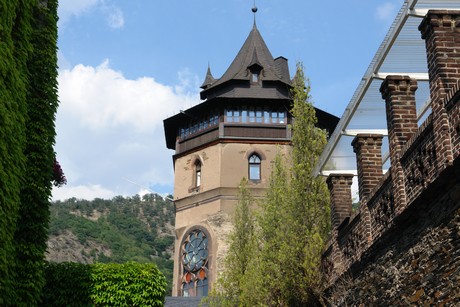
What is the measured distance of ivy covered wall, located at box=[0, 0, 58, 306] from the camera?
417 inches

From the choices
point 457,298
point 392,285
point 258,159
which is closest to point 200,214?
point 258,159

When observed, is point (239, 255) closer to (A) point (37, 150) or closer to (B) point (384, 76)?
(A) point (37, 150)

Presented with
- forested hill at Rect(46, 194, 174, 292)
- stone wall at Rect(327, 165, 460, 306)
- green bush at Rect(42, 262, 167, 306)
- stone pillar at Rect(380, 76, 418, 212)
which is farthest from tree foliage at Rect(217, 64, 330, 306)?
forested hill at Rect(46, 194, 174, 292)

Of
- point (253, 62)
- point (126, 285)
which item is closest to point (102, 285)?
point (126, 285)

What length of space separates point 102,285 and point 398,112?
7.94 meters

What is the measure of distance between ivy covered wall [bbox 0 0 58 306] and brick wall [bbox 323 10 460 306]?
226 inches

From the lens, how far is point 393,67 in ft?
38.9

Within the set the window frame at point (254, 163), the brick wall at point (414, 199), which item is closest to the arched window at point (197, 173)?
the window frame at point (254, 163)

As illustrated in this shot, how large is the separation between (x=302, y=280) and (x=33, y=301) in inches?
246

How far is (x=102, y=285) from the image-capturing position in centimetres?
1558

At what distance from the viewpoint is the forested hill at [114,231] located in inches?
3142

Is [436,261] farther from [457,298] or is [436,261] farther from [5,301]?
[5,301]

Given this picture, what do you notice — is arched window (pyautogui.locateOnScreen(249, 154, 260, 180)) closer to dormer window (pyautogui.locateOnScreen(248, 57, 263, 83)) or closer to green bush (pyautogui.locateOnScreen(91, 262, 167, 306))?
dormer window (pyautogui.locateOnScreen(248, 57, 263, 83))

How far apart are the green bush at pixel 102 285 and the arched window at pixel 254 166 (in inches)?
784
